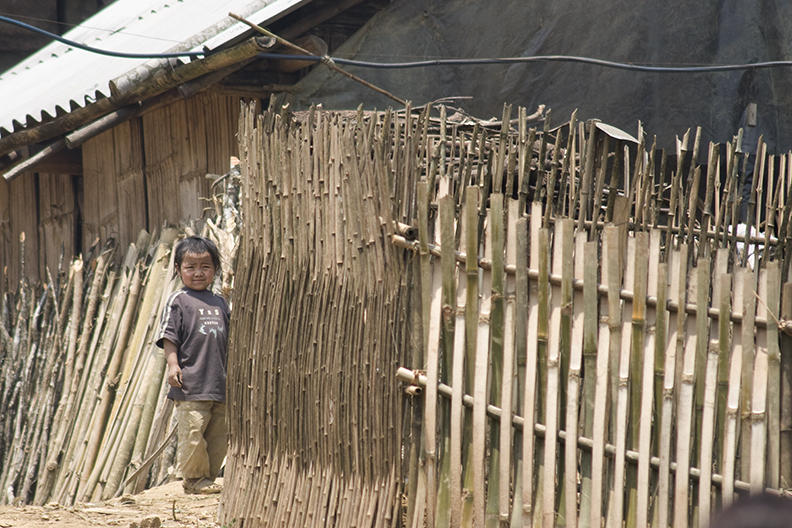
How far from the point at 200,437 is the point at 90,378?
1.90 metres

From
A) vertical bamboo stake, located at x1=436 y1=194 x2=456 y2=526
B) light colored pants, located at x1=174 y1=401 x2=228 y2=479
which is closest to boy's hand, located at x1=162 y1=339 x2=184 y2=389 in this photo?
light colored pants, located at x1=174 y1=401 x2=228 y2=479

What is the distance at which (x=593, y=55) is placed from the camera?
8898mm

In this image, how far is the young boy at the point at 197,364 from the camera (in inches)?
222

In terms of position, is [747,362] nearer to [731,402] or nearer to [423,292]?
[731,402]

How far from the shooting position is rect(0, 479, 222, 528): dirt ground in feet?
16.4

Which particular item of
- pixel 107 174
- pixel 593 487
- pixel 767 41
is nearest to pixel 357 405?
pixel 593 487

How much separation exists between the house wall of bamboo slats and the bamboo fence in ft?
0.73

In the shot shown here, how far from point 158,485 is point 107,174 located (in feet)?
8.98

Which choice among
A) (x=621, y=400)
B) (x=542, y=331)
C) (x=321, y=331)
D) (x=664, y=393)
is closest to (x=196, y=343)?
(x=321, y=331)

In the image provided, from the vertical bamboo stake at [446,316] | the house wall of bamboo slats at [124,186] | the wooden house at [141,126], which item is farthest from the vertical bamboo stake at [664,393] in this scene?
the house wall of bamboo slats at [124,186]

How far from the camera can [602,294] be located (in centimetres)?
359

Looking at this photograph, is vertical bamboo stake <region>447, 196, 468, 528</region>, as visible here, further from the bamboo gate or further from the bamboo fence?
the bamboo fence

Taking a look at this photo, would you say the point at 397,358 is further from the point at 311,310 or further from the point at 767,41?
the point at 767,41

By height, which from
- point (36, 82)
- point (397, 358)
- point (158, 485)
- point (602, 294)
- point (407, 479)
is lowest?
point (158, 485)
